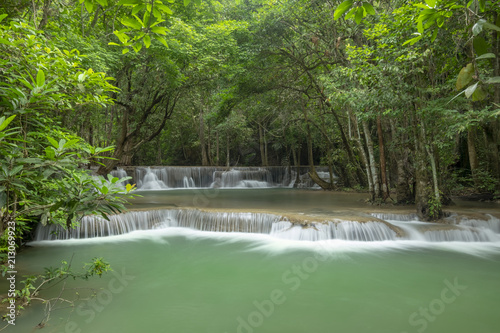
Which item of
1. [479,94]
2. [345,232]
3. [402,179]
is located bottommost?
[345,232]

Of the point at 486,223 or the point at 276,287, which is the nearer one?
the point at 276,287

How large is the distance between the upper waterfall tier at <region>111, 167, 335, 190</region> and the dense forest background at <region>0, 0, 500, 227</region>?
2.29 meters

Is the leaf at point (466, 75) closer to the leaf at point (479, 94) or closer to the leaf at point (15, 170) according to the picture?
the leaf at point (479, 94)

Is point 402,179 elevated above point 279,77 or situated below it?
below

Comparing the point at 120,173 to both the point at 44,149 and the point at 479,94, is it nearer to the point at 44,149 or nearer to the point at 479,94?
the point at 44,149

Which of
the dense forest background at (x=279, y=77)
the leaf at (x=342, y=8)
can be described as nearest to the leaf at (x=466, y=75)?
the dense forest background at (x=279, y=77)

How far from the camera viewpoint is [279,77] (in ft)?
42.9

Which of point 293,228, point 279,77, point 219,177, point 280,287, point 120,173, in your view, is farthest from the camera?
point 219,177

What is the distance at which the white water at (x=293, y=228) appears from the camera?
7711mm

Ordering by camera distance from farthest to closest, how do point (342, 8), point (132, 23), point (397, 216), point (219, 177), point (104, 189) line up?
point (219, 177) → point (397, 216) → point (104, 189) → point (132, 23) → point (342, 8)

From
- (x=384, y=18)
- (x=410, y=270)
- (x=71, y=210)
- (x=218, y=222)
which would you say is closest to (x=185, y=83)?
(x=218, y=222)

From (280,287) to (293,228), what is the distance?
3.19 metres

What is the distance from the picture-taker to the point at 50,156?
7.45 feet

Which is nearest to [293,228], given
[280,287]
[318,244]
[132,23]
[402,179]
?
[318,244]
